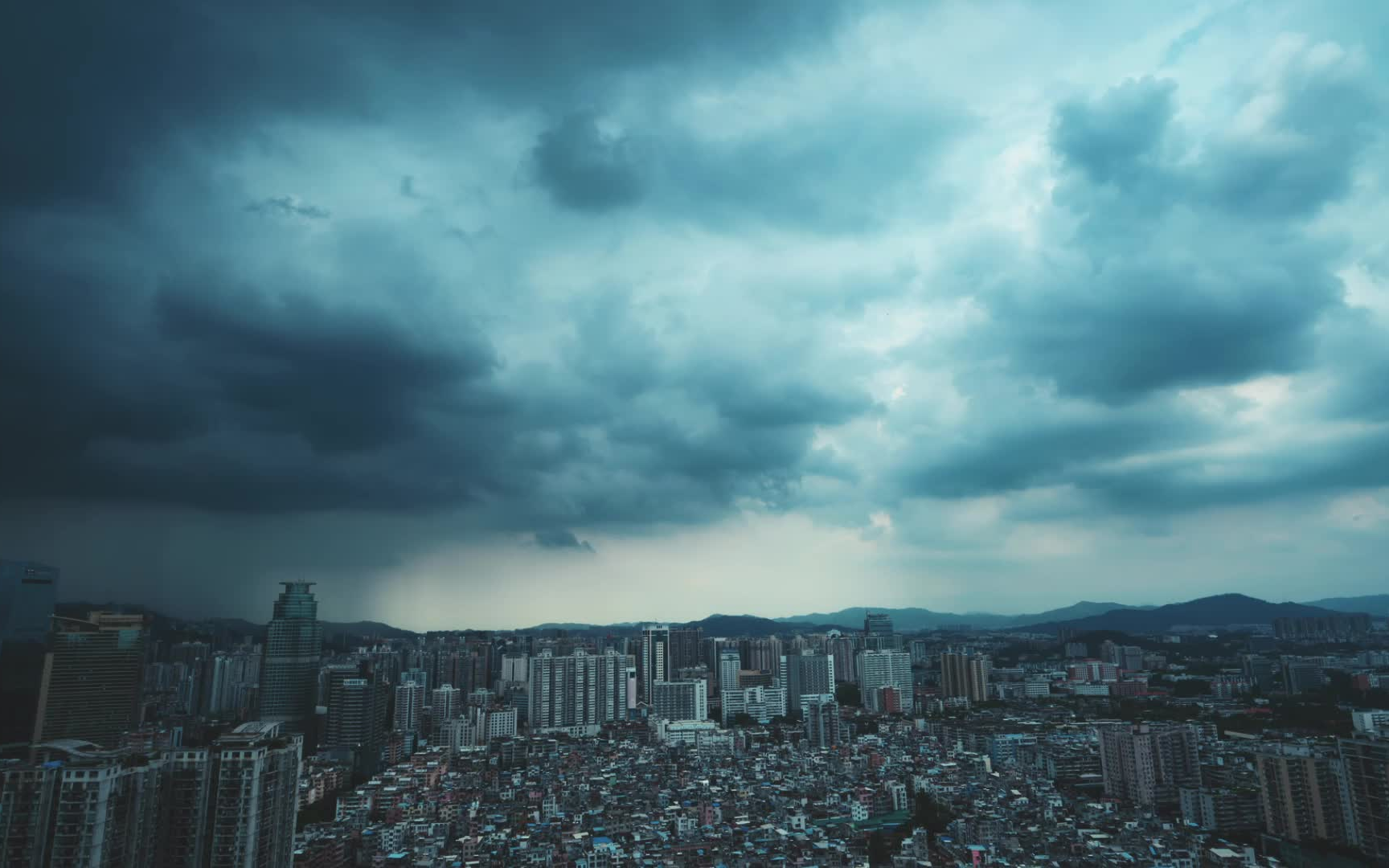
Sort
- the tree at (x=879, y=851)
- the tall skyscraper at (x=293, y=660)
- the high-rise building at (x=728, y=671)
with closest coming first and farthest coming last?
1. the tree at (x=879, y=851)
2. the tall skyscraper at (x=293, y=660)
3. the high-rise building at (x=728, y=671)

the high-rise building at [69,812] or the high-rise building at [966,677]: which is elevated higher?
the high-rise building at [69,812]

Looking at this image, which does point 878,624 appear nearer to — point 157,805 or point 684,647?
point 684,647

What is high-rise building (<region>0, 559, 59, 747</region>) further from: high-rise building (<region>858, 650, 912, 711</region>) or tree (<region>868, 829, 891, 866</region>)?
high-rise building (<region>858, 650, 912, 711</region>)

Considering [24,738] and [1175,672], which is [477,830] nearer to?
[24,738]

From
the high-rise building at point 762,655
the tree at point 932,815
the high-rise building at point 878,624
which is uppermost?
the high-rise building at point 878,624

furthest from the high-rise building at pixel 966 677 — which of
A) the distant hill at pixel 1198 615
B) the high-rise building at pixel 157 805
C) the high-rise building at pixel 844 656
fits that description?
the distant hill at pixel 1198 615

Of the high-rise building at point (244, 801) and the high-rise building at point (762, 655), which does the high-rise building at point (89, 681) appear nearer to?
the high-rise building at point (244, 801)

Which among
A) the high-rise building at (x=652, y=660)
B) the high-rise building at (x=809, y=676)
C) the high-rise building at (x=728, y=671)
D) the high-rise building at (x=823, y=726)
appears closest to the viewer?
the high-rise building at (x=823, y=726)

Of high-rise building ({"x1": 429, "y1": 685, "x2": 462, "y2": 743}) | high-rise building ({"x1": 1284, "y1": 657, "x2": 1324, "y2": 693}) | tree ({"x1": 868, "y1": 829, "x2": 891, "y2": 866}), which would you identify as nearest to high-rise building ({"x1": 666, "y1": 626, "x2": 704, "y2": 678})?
high-rise building ({"x1": 429, "y1": 685, "x2": 462, "y2": 743})
